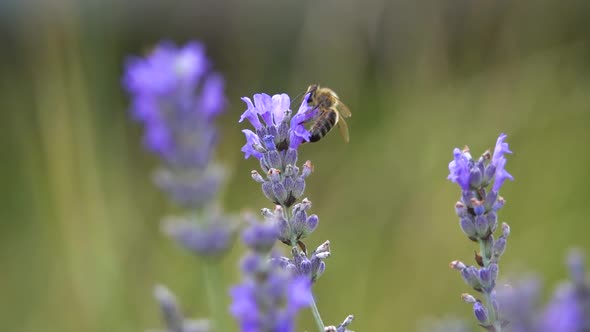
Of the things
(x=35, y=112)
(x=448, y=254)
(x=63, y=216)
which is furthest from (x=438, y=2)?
(x=35, y=112)

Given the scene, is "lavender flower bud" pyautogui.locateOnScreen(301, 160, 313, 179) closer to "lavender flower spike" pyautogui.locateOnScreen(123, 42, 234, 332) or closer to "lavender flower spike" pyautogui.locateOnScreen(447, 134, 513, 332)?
"lavender flower spike" pyautogui.locateOnScreen(447, 134, 513, 332)

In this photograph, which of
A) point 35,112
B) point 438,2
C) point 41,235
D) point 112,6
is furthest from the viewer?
point 35,112

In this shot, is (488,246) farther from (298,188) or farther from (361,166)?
(361,166)

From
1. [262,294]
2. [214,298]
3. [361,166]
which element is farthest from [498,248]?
[361,166]

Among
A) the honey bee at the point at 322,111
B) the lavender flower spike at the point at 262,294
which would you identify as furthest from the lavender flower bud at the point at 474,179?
the honey bee at the point at 322,111

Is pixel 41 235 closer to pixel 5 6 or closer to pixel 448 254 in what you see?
pixel 5 6

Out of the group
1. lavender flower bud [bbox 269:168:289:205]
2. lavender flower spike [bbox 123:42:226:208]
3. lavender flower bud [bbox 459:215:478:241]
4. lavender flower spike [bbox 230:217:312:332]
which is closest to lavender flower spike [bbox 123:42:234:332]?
lavender flower spike [bbox 123:42:226:208]
